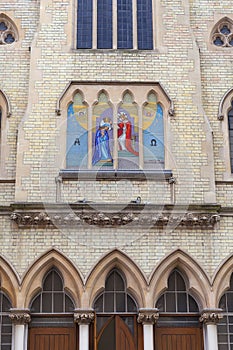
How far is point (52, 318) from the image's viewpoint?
16.3 m

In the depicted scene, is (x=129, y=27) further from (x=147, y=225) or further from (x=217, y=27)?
(x=147, y=225)

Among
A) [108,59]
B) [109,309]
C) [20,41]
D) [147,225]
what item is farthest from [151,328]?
[20,41]

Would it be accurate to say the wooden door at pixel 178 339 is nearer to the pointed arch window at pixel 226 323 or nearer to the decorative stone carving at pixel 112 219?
the pointed arch window at pixel 226 323

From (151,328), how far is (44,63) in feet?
23.6

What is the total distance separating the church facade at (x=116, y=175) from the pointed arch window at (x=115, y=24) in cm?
4

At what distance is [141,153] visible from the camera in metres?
17.6

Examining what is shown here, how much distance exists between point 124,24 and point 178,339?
329 inches

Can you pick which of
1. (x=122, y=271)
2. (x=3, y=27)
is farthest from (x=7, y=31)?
(x=122, y=271)

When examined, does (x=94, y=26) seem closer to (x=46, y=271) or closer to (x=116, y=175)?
(x=116, y=175)

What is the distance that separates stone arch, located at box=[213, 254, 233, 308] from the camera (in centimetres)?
1627

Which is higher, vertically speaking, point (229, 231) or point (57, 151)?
point (57, 151)

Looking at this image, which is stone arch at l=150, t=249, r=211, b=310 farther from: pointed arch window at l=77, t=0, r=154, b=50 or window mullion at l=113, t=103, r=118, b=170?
pointed arch window at l=77, t=0, r=154, b=50

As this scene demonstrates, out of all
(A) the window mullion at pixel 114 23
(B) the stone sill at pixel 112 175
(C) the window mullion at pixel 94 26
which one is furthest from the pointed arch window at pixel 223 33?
(B) the stone sill at pixel 112 175

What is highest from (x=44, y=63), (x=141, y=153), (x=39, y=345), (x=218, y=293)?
(x=44, y=63)
